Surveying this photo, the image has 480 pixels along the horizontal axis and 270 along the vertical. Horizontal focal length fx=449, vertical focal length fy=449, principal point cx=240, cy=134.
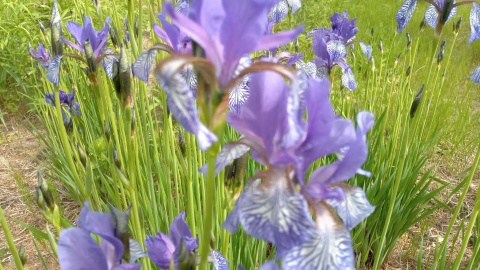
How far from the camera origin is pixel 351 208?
0.68 meters

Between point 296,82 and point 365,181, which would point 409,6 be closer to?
point 365,181

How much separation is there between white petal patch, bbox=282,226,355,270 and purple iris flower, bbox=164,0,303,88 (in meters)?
0.24

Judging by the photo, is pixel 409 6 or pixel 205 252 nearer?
pixel 205 252

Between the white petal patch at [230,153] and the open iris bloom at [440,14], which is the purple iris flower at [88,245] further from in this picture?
the open iris bloom at [440,14]

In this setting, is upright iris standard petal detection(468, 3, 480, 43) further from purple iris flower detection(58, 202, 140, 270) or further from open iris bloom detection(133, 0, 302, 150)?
purple iris flower detection(58, 202, 140, 270)

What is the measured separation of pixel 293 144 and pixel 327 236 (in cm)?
14

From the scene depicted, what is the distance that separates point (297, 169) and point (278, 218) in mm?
82

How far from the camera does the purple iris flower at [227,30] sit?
568 millimetres

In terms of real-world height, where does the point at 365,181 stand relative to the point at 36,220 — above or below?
above

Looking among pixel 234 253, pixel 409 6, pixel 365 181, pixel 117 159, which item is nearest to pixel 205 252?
pixel 117 159

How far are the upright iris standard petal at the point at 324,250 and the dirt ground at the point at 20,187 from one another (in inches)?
82.1

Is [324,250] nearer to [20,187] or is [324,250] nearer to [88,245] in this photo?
[88,245]

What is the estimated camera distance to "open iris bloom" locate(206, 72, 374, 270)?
0.57m

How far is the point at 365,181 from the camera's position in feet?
7.47
